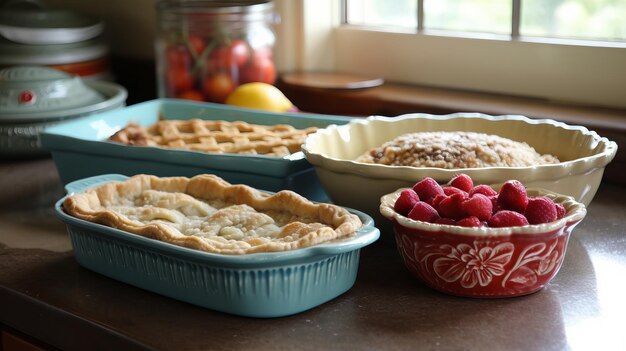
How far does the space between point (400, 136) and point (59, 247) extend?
1.55 ft

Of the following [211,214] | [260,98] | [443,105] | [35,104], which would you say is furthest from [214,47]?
[211,214]

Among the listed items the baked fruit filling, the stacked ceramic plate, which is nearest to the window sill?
the baked fruit filling

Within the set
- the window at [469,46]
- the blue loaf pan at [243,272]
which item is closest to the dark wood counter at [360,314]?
the blue loaf pan at [243,272]

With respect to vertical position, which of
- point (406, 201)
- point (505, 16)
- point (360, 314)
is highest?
point (505, 16)

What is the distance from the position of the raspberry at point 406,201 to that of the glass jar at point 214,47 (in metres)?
0.76

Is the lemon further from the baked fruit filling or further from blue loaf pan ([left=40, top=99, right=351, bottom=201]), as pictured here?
the baked fruit filling

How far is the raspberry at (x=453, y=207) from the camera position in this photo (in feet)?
2.85

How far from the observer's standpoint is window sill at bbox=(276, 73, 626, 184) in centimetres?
128

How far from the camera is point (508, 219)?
2.79ft

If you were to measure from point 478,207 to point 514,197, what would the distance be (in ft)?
0.15

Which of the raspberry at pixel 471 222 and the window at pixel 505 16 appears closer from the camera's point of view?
the raspberry at pixel 471 222

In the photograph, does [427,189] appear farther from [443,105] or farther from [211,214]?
[443,105]

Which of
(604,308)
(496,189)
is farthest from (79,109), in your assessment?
(604,308)

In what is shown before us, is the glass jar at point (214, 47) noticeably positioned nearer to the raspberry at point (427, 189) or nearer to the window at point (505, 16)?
the window at point (505, 16)
